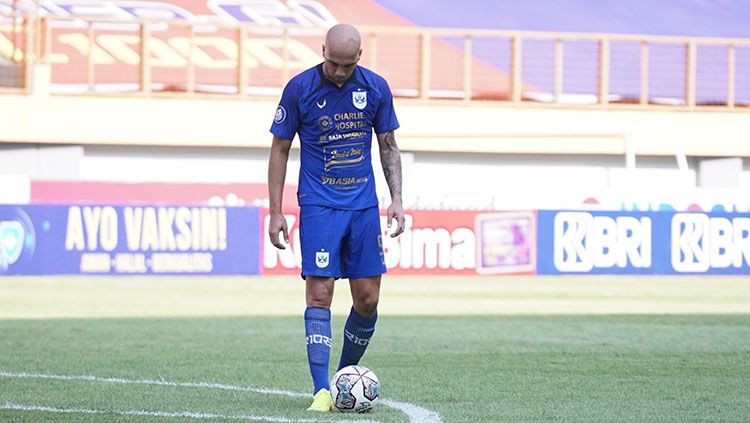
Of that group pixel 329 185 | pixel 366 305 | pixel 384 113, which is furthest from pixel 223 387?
pixel 384 113

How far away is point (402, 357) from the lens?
1084cm

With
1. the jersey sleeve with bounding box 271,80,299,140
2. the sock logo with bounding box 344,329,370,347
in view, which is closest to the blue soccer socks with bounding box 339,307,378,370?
the sock logo with bounding box 344,329,370,347

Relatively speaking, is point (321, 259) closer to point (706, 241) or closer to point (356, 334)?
point (356, 334)

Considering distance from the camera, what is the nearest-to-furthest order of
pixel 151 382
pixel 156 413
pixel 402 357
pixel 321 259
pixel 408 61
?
pixel 156 413, pixel 321 259, pixel 151 382, pixel 402 357, pixel 408 61

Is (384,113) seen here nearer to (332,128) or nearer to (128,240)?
(332,128)

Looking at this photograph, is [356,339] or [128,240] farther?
[128,240]

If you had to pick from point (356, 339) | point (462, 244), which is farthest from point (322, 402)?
point (462, 244)

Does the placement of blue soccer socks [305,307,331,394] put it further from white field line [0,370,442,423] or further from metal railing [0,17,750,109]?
metal railing [0,17,750,109]

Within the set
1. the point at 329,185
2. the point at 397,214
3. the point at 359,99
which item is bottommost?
the point at 397,214

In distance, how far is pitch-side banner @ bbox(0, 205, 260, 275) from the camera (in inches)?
959

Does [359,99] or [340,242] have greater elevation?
[359,99]

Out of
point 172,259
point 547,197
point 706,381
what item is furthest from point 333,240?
point 547,197

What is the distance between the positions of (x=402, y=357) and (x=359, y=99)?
369 centimetres

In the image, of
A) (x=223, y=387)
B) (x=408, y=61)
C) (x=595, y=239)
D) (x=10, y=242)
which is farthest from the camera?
(x=408, y=61)
